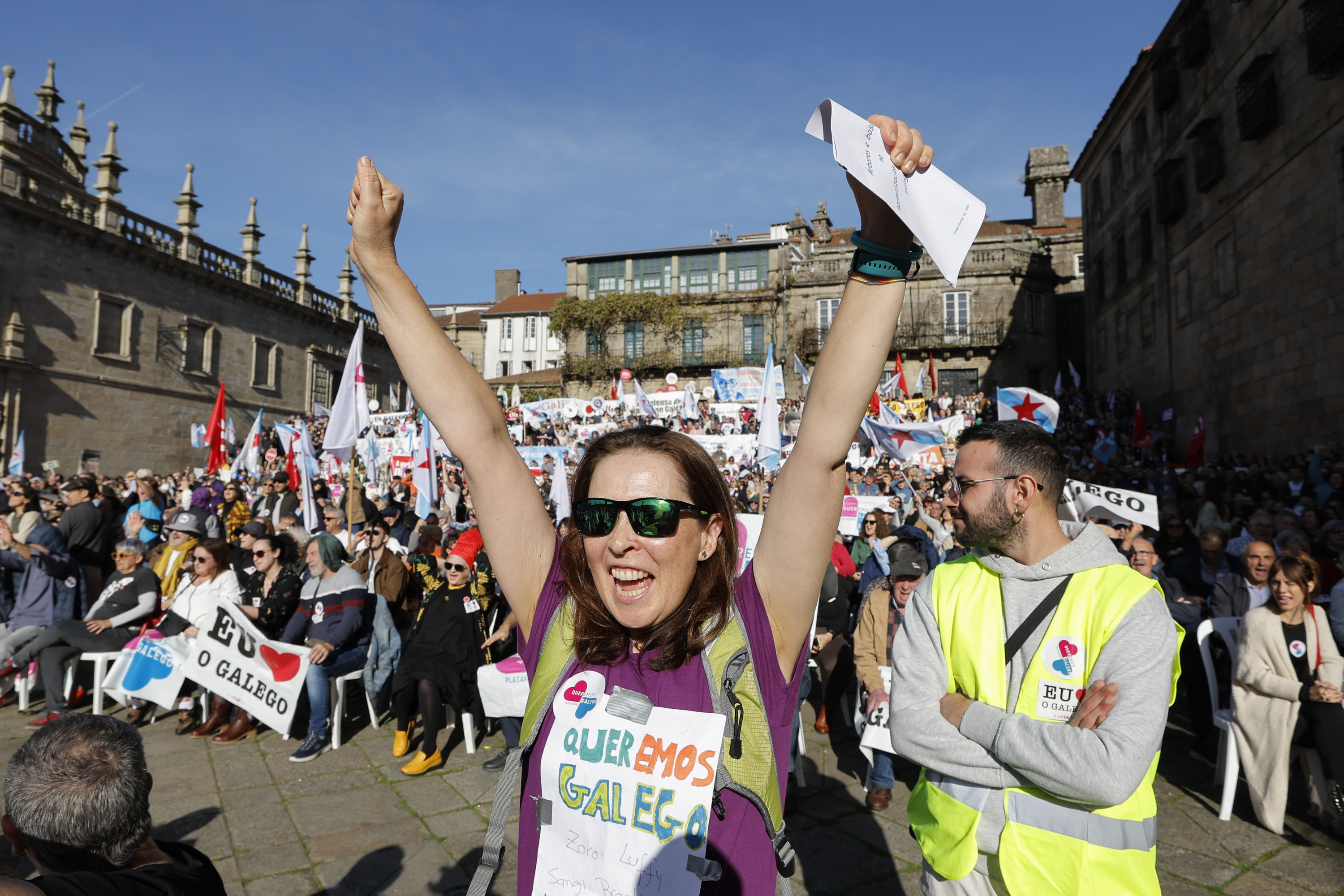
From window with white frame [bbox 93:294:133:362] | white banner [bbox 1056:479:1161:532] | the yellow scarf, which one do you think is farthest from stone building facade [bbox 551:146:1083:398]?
the yellow scarf

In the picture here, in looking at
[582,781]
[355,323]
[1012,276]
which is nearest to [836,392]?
[582,781]

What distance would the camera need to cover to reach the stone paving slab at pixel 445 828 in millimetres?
3852

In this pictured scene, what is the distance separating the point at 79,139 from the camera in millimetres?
31281

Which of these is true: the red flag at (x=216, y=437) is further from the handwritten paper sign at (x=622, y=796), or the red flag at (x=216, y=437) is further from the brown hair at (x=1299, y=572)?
the brown hair at (x=1299, y=572)

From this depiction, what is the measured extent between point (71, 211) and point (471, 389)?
30708 millimetres

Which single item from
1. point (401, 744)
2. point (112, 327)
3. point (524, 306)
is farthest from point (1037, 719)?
point (524, 306)

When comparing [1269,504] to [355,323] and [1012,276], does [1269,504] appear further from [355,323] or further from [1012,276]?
[355,323]

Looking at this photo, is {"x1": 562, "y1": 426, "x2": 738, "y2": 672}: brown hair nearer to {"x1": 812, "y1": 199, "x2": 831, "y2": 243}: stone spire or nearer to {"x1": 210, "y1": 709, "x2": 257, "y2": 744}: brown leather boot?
{"x1": 210, "y1": 709, "x2": 257, "y2": 744}: brown leather boot

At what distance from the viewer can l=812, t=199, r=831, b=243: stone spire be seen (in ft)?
136

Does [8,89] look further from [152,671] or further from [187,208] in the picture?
[152,671]

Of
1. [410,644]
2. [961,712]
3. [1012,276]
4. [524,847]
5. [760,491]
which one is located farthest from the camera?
[1012,276]

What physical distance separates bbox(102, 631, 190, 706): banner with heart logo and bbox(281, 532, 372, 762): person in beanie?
2.84 ft

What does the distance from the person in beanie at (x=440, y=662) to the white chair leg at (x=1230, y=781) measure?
496 centimetres

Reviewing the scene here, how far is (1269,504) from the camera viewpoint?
29.6 ft
